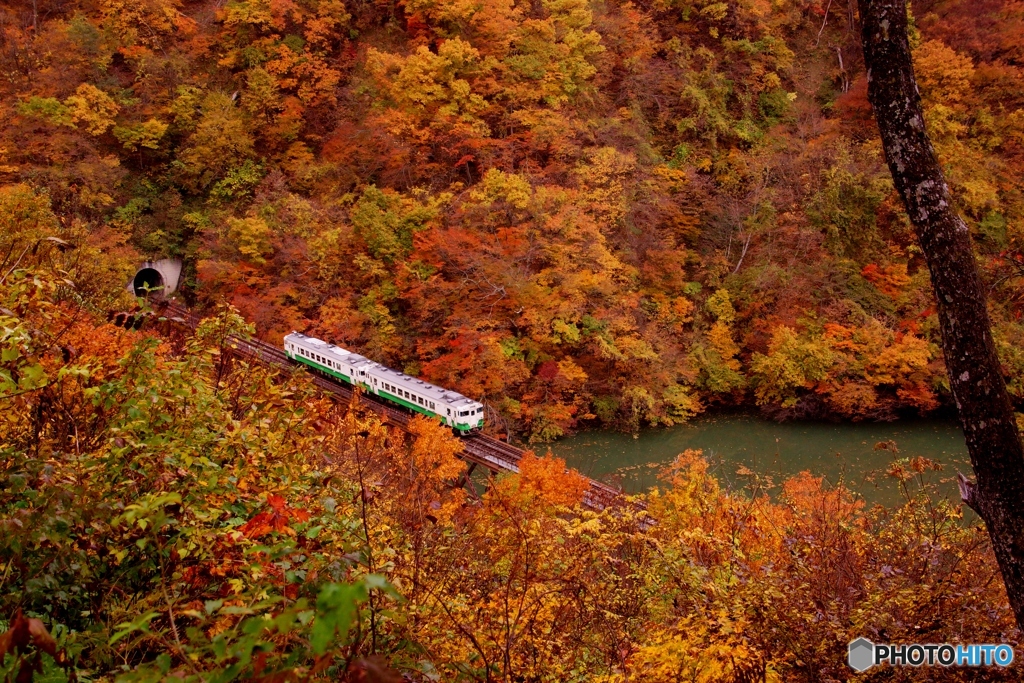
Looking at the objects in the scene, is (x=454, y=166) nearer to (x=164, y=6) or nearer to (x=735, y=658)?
(x=164, y=6)

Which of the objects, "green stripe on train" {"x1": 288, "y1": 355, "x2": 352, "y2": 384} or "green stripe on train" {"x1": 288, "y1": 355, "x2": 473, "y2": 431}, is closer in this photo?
"green stripe on train" {"x1": 288, "y1": 355, "x2": 473, "y2": 431}

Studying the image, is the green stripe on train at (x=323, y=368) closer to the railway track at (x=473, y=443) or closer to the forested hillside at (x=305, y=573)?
the railway track at (x=473, y=443)

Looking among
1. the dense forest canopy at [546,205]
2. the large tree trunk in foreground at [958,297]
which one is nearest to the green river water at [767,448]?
the dense forest canopy at [546,205]

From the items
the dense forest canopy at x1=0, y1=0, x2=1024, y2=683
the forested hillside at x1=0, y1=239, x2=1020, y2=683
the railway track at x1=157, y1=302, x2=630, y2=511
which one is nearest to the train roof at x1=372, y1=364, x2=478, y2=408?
the railway track at x1=157, y1=302, x2=630, y2=511

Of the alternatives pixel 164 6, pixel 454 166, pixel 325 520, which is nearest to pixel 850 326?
pixel 454 166


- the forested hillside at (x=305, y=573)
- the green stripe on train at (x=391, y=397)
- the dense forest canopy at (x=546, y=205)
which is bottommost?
the forested hillside at (x=305, y=573)

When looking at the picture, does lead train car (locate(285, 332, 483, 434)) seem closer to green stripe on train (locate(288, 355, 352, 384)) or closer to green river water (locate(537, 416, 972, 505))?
green stripe on train (locate(288, 355, 352, 384))
